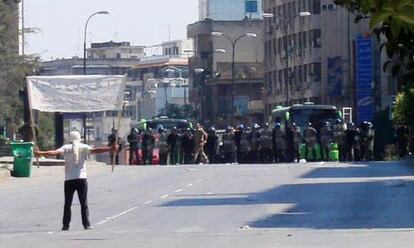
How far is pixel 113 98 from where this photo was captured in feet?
117

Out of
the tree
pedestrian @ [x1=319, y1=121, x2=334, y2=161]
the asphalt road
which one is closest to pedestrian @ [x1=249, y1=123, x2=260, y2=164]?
pedestrian @ [x1=319, y1=121, x2=334, y2=161]

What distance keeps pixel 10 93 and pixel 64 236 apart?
37.8 metres

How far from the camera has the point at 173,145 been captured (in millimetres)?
59906

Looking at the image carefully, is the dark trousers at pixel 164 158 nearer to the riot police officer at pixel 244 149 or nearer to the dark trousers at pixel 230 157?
the dark trousers at pixel 230 157

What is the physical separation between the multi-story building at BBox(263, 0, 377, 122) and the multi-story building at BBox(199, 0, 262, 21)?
37282 millimetres

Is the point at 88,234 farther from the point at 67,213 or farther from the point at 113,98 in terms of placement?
the point at 113,98

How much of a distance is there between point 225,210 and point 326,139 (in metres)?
31.0

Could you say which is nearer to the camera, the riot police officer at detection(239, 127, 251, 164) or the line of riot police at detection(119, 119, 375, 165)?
the line of riot police at detection(119, 119, 375, 165)

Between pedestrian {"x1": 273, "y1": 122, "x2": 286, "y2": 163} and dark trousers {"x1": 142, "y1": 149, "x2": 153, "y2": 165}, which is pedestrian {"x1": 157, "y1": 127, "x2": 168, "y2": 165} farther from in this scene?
pedestrian {"x1": 273, "y1": 122, "x2": 286, "y2": 163}

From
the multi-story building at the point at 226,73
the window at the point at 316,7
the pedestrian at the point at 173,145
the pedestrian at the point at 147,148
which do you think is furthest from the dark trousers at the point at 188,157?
the multi-story building at the point at 226,73

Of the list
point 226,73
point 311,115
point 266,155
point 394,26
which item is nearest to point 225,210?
point 394,26

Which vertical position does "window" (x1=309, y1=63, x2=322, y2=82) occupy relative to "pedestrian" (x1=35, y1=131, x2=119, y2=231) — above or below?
above

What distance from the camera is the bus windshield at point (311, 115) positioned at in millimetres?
65000

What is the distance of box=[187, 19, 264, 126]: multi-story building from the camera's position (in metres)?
120
